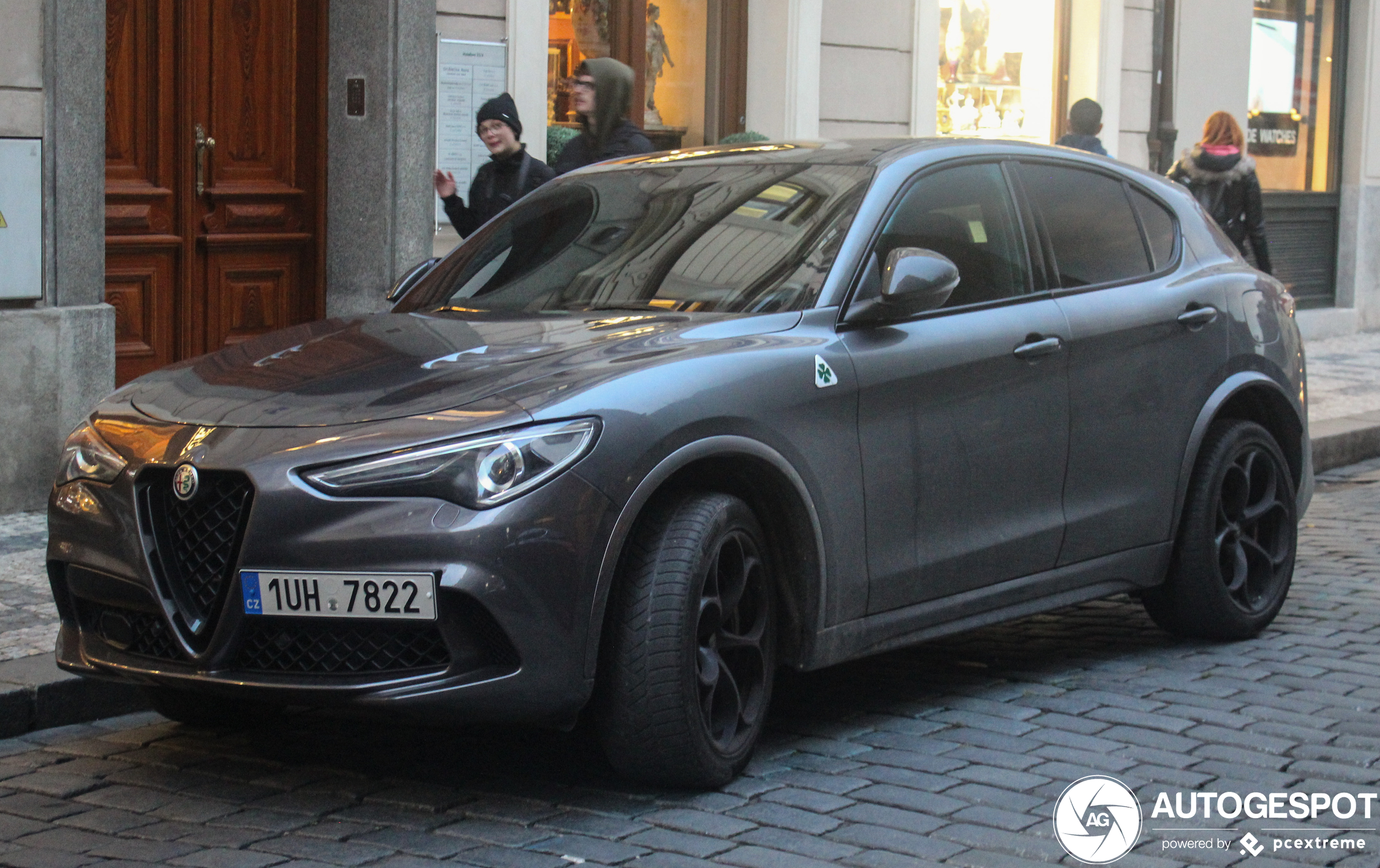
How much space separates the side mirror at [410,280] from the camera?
580cm

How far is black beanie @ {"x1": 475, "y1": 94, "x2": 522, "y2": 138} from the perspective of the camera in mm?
8664

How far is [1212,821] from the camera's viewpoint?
432cm

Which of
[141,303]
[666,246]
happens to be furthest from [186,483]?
[141,303]

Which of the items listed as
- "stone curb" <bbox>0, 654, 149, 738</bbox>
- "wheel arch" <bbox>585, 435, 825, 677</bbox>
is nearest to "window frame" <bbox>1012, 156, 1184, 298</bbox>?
"wheel arch" <bbox>585, 435, 825, 677</bbox>

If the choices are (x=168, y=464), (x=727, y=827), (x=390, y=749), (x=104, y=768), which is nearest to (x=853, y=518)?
(x=727, y=827)

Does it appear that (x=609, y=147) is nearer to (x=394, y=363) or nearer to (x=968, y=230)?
(x=968, y=230)

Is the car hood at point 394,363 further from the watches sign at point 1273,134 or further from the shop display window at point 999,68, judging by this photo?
the watches sign at point 1273,134

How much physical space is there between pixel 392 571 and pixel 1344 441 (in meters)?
8.42

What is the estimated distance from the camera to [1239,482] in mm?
6297

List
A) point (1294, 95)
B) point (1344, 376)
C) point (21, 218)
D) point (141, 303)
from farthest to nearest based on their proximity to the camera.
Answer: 1. point (1294, 95)
2. point (1344, 376)
3. point (141, 303)
4. point (21, 218)

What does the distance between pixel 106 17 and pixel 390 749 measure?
5.38 meters

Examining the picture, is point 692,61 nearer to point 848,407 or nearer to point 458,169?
point 458,169

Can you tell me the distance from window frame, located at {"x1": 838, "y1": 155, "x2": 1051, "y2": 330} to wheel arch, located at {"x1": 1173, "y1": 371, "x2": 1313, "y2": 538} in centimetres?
82

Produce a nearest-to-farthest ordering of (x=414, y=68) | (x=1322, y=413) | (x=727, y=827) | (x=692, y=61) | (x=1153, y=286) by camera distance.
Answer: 1. (x=727, y=827)
2. (x=1153, y=286)
3. (x=414, y=68)
4. (x=1322, y=413)
5. (x=692, y=61)
